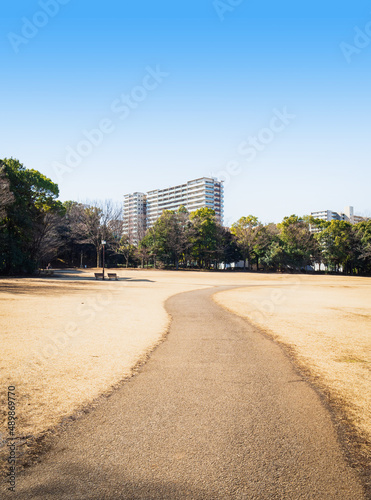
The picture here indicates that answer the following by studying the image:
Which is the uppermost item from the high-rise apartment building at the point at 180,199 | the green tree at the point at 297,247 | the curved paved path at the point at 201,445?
the high-rise apartment building at the point at 180,199

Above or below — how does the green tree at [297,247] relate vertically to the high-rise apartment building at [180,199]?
below

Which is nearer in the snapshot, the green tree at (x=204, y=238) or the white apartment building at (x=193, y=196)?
the green tree at (x=204, y=238)

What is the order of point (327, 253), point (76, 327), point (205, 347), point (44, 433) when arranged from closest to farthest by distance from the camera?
1. point (44, 433)
2. point (205, 347)
3. point (76, 327)
4. point (327, 253)

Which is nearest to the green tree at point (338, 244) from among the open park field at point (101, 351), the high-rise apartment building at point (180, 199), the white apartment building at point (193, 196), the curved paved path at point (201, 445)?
the open park field at point (101, 351)

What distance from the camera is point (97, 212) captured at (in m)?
52.6

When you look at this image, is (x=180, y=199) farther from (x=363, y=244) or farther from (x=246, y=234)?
(x=363, y=244)

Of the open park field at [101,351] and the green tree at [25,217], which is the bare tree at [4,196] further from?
the open park field at [101,351]

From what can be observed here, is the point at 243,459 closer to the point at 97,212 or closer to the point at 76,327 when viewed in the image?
the point at 76,327

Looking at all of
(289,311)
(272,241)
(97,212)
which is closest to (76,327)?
(289,311)

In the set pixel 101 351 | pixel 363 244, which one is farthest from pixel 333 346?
pixel 363 244

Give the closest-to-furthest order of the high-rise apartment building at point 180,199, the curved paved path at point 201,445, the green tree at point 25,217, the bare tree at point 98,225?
the curved paved path at point 201,445
the green tree at point 25,217
the bare tree at point 98,225
the high-rise apartment building at point 180,199

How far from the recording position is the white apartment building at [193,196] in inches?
5079

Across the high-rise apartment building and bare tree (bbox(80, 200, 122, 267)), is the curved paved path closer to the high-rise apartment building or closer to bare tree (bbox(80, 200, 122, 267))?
bare tree (bbox(80, 200, 122, 267))

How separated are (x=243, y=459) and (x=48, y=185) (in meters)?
39.3
